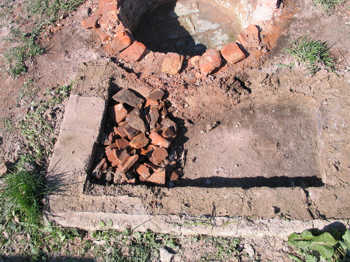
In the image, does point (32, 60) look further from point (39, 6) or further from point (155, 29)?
point (155, 29)

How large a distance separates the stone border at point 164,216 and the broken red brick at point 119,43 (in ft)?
4.93

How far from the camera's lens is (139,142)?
328 cm

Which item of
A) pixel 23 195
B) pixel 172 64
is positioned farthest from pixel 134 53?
pixel 23 195

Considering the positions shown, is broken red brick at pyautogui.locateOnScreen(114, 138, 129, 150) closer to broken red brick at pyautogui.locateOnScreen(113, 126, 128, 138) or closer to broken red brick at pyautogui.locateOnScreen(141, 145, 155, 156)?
broken red brick at pyautogui.locateOnScreen(113, 126, 128, 138)

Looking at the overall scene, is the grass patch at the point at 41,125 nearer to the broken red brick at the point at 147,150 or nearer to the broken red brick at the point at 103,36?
the broken red brick at the point at 103,36

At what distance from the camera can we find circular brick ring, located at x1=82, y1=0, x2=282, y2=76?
3.70m

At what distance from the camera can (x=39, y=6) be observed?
14.9ft

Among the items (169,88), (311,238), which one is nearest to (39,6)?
(169,88)

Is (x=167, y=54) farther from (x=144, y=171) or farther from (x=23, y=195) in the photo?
(x=23, y=195)

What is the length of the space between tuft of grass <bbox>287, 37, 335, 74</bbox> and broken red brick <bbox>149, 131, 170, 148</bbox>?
6.38ft

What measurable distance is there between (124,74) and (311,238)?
8.80 ft

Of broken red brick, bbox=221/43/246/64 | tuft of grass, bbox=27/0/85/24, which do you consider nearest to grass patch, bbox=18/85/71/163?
tuft of grass, bbox=27/0/85/24

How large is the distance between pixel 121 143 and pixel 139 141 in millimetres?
197

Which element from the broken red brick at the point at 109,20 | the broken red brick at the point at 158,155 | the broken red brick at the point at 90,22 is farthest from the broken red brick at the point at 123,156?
the broken red brick at the point at 90,22
